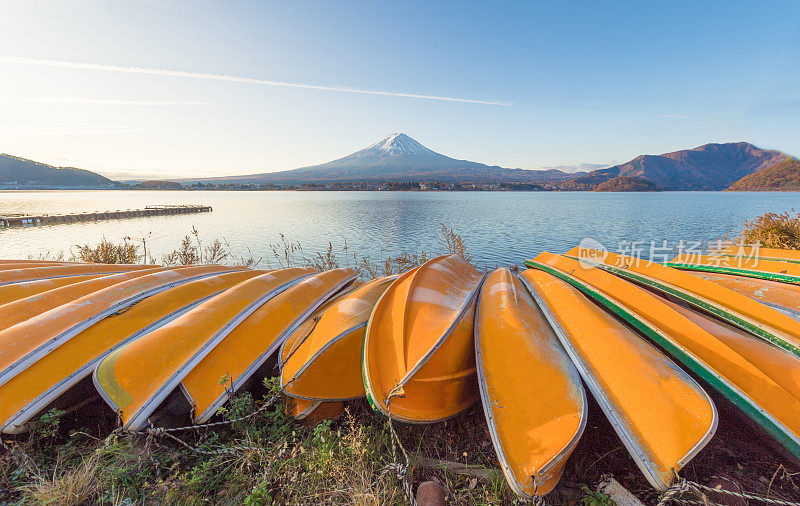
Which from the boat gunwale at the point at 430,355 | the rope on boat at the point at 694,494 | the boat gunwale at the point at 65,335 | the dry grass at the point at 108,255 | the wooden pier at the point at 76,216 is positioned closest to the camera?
the rope on boat at the point at 694,494

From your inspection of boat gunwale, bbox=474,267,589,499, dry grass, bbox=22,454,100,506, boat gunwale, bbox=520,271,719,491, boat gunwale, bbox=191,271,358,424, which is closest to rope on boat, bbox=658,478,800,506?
boat gunwale, bbox=520,271,719,491

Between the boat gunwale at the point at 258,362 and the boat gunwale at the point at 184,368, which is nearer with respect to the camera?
the boat gunwale at the point at 184,368

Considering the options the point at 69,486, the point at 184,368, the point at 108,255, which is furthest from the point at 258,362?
the point at 108,255

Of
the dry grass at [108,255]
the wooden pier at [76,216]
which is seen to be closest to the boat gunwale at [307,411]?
the dry grass at [108,255]

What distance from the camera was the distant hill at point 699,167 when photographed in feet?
465

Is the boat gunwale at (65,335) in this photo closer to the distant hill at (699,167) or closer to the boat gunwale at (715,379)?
the boat gunwale at (715,379)

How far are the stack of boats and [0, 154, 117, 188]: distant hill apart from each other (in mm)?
154103

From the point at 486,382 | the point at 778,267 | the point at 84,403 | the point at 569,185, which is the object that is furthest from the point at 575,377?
the point at 569,185

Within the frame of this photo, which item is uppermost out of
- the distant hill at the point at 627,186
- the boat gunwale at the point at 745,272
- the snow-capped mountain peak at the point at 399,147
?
the snow-capped mountain peak at the point at 399,147

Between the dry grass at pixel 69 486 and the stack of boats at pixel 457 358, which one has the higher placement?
the stack of boats at pixel 457 358

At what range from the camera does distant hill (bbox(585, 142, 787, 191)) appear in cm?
14188

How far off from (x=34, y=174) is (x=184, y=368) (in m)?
158

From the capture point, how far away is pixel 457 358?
9.18 feet

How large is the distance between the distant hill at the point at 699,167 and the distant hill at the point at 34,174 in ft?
625
